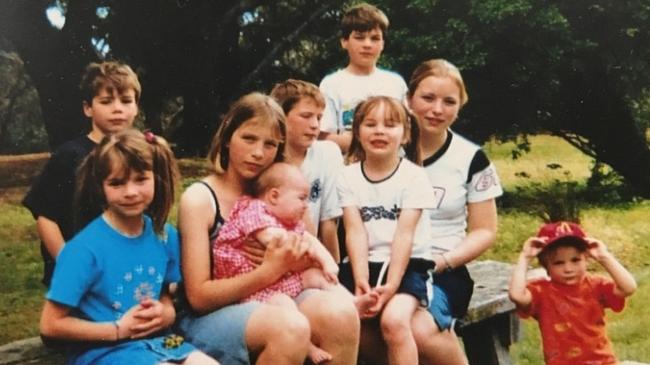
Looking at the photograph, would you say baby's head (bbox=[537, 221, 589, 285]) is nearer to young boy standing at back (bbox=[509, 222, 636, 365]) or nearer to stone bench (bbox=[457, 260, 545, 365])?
young boy standing at back (bbox=[509, 222, 636, 365])

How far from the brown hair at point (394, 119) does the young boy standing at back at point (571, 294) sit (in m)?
0.51

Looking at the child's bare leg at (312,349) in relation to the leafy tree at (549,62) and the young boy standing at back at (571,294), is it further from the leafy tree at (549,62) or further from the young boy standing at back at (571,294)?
the leafy tree at (549,62)

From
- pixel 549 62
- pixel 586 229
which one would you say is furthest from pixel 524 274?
pixel 549 62

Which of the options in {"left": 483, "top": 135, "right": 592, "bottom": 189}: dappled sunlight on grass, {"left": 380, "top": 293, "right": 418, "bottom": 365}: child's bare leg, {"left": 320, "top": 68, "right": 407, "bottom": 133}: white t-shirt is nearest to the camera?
{"left": 380, "top": 293, "right": 418, "bottom": 365}: child's bare leg

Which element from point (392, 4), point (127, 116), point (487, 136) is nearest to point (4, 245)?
point (392, 4)

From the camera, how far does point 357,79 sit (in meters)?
3.87

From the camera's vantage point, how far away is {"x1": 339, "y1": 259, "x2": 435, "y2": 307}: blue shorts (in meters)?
2.88

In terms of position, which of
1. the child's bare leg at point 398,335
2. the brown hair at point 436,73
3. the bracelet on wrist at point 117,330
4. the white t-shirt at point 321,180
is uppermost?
the brown hair at point 436,73

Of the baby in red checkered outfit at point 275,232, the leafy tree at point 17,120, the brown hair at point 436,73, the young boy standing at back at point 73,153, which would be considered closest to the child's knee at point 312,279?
the baby in red checkered outfit at point 275,232

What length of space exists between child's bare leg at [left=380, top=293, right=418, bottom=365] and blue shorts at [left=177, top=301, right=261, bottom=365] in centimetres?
48

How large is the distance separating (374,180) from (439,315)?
493 mm

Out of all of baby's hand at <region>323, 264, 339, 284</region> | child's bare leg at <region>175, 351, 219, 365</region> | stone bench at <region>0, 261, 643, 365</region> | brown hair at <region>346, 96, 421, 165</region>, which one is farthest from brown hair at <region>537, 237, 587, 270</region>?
child's bare leg at <region>175, 351, 219, 365</region>

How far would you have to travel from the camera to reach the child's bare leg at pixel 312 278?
8.70ft

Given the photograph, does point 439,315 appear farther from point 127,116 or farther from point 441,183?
point 127,116
